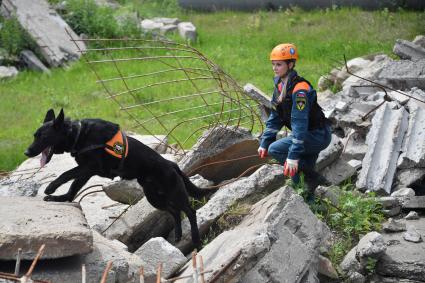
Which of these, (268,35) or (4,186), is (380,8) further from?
(4,186)

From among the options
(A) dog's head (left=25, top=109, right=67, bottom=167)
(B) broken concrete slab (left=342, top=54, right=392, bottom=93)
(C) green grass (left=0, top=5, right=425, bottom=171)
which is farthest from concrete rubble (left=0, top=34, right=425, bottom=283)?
(C) green grass (left=0, top=5, right=425, bottom=171)

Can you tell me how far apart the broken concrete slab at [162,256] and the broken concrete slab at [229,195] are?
62 centimetres

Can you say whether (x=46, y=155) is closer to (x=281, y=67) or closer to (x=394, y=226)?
(x=281, y=67)

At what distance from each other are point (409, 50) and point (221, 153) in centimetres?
431

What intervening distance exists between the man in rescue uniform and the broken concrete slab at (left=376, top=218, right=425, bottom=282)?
957 mm

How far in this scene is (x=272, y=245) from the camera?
6160 mm

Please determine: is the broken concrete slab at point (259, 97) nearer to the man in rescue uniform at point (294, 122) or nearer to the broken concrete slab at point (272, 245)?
the man in rescue uniform at point (294, 122)

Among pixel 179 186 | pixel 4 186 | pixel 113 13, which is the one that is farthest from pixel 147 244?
pixel 113 13

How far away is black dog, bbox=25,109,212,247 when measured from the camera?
669cm

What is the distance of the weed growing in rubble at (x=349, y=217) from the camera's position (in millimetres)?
7465

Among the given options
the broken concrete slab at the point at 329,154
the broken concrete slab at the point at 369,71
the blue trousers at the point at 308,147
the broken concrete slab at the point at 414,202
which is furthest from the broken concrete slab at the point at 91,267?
the broken concrete slab at the point at 369,71

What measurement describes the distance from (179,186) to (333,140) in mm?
2172

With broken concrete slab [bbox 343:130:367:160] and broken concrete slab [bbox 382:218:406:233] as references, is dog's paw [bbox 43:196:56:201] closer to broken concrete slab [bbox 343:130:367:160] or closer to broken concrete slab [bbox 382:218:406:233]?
broken concrete slab [bbox 382:218:406:233]

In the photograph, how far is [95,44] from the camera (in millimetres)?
16062
